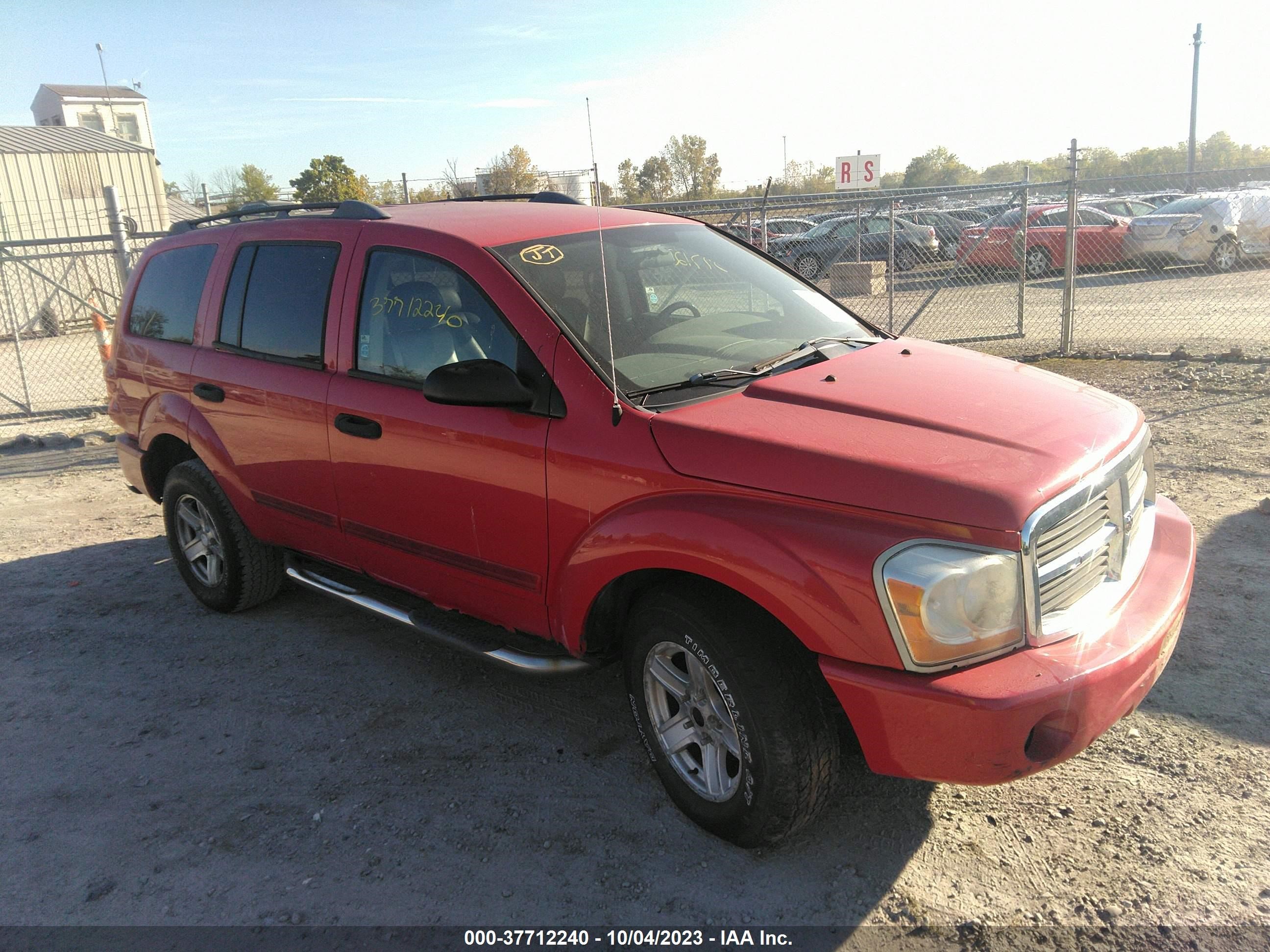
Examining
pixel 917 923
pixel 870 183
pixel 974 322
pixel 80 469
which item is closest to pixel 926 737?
pixel 917 923

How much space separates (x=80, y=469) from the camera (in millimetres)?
8859

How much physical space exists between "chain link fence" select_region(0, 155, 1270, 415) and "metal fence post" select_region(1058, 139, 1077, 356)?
1.2 inches

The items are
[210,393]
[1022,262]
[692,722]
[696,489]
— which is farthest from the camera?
[1022,262]

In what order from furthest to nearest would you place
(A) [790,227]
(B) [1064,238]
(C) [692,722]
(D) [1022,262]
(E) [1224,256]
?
(A) [790,227]
(B) [1064,238]
(E) [1224,256]
(D) [1022,262]
(C) [692,722]

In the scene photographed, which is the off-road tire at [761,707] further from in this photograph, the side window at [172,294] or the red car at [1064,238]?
the red car at [1064,238]

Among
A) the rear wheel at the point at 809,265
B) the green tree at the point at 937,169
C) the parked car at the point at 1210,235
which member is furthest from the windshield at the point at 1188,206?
the green tree at the point at 937,169

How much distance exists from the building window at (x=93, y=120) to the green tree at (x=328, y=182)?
18.1 metres

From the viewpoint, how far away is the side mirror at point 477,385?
3133 mm

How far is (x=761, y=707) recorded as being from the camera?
270 centimetres

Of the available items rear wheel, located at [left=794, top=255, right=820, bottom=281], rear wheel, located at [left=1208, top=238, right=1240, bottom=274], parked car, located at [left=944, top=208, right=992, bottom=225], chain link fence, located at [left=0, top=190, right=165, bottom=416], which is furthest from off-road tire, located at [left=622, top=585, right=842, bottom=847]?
rear wheel, located at [left=1208, top=238, right=1240, bottom=274]

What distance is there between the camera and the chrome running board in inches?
132

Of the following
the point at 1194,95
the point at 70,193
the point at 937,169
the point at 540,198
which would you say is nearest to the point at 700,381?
the point at 540,198

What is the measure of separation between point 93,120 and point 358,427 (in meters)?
59.3

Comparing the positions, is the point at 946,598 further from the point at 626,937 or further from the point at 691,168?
the point at 691,168
